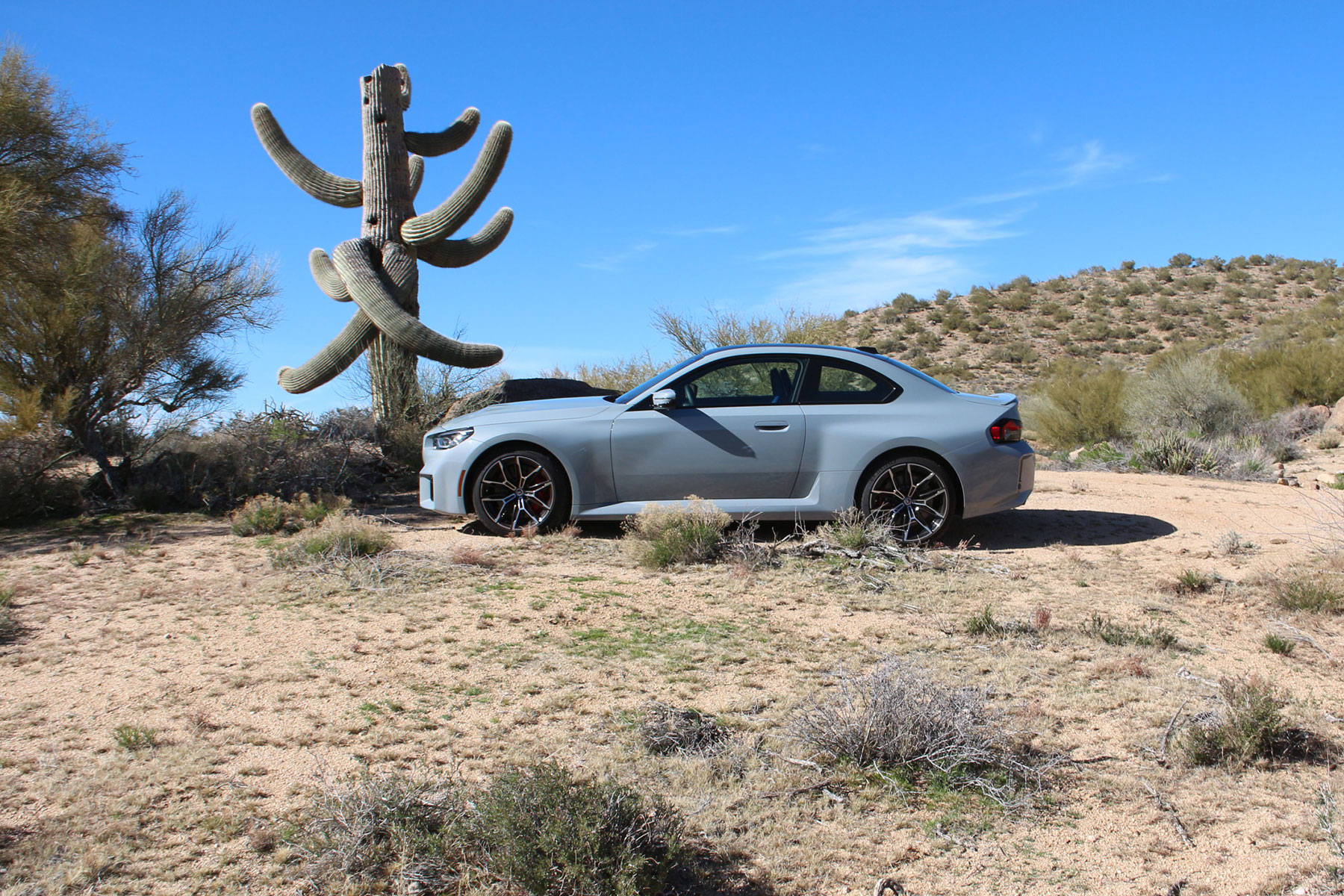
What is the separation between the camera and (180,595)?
649 centimetres

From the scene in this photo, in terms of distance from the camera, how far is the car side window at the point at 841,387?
8000 mm

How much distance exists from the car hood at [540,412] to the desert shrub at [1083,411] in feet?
46.0

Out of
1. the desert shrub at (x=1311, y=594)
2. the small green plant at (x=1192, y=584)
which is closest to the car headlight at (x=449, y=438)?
the small green plant at (x=1192, y=584)

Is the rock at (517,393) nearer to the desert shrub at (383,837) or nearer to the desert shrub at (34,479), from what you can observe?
the desert shrub at (34,479)

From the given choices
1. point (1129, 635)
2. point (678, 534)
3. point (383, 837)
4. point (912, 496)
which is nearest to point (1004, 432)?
point (912, 496)

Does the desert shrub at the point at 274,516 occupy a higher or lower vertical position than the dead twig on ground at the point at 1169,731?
higher

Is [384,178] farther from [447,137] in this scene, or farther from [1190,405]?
[1190,405]

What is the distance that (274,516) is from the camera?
29.9 ft

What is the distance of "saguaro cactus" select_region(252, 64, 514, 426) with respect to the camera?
570 inches

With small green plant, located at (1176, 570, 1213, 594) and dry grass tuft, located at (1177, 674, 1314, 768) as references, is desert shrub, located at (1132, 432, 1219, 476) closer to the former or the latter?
small green plant, located at (1176, 570, 1213, 594)

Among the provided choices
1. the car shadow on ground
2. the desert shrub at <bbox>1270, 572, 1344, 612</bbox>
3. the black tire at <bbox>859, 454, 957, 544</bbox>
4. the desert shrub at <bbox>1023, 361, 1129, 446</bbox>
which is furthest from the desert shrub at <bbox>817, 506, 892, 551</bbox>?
the desert shrub at <bbox>1023, 361, 1129, 446</bbox>

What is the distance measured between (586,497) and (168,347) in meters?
7.74

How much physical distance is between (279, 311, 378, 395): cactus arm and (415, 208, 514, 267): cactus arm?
66.8 inches

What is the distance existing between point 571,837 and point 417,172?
52.3 feet
